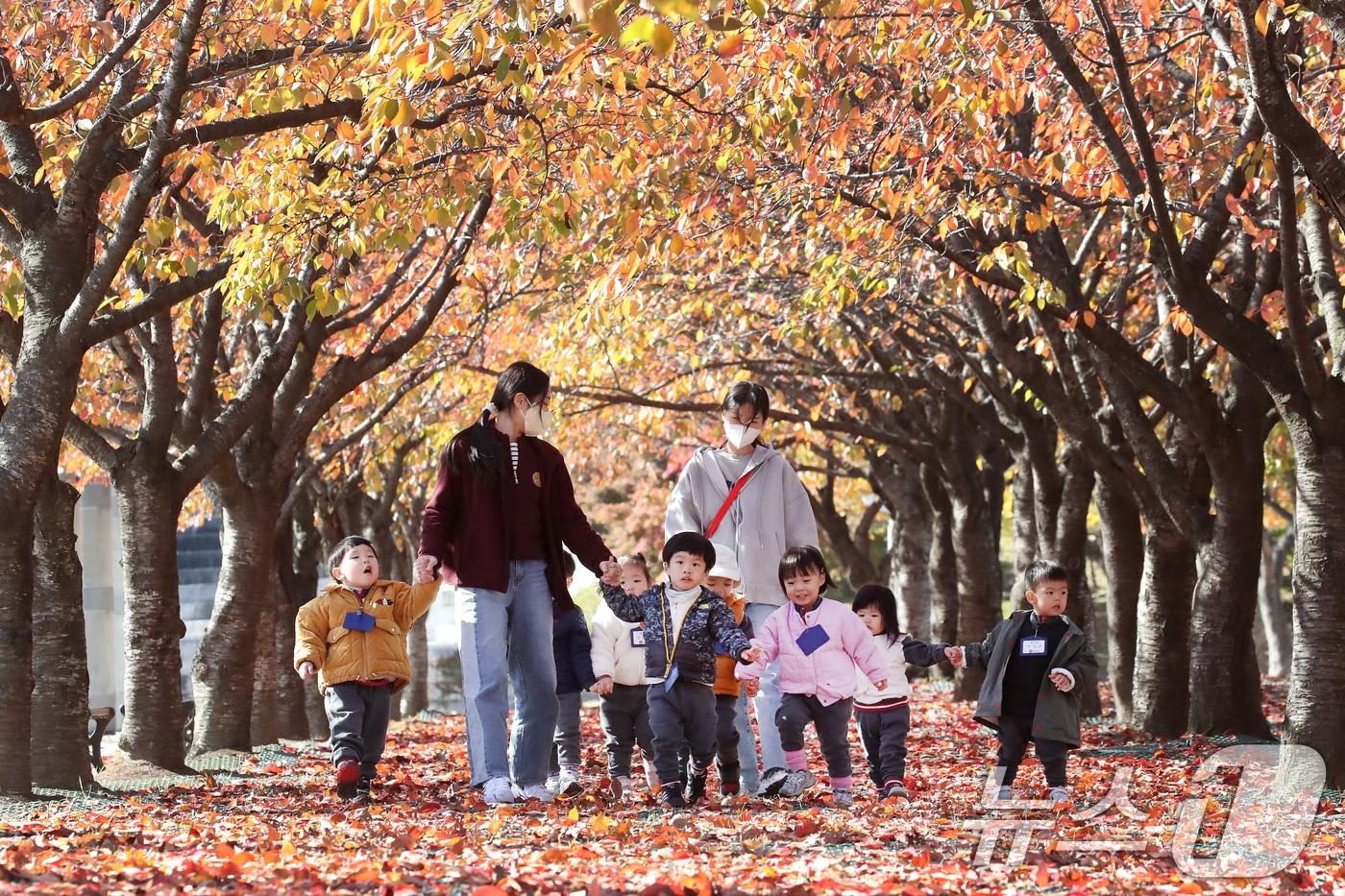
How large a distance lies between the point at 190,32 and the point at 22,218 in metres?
1.48

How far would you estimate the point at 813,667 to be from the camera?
783cm

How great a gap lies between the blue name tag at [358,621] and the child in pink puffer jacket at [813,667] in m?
2.14

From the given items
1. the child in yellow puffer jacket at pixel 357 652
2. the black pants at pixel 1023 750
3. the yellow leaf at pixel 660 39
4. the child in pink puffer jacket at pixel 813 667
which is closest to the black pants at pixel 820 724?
the child in pink puffer jacket at pixel 813 667

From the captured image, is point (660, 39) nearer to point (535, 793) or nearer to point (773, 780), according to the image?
point (535, 793)

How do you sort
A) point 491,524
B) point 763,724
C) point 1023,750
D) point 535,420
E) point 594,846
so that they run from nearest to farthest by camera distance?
point 594,846
point 491,524
point 535,420
point 763,724
point 1023,750

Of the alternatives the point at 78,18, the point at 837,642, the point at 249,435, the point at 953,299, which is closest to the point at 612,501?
the point at 953,299

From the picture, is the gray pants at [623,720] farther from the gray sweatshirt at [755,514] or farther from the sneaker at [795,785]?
the sneaker at [795,785]

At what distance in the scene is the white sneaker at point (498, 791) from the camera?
292 inches

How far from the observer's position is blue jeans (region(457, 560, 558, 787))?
24.5ft

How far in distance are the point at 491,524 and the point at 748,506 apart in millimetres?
1545

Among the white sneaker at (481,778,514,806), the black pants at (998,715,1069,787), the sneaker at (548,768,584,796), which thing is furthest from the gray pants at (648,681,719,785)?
the black pants at (998,715,1069,787)

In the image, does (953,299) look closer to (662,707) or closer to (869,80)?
(869,80)

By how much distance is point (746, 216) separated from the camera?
11938 millimetres

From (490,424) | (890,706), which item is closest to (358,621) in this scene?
(490,424)
